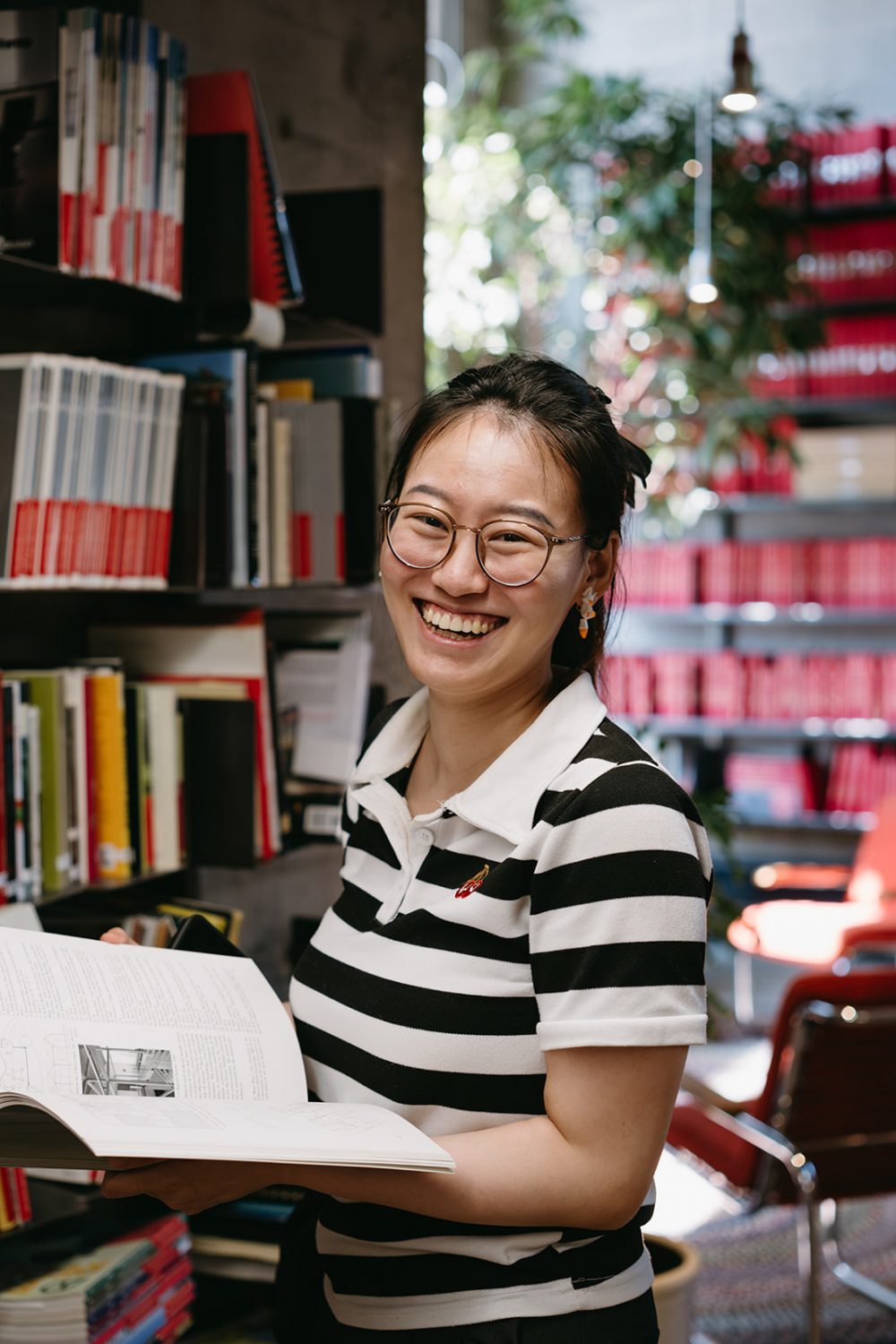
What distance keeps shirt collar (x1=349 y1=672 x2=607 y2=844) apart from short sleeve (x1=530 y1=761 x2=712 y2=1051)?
5 centimetres

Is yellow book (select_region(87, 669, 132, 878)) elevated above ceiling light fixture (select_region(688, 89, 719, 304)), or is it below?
below

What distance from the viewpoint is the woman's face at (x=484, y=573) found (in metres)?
1.17

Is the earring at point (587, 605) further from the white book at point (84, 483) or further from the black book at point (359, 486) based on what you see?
the black book at point (359, 486)

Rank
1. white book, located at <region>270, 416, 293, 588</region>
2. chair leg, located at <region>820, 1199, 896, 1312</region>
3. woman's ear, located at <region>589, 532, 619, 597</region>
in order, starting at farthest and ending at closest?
chair leg, located at <region>820, 1199, 896, 1312</region> < white book, located at <region>270, 416, 293, 588</region> < woman's ear, located at <region>589, 532, 619, 597</region>

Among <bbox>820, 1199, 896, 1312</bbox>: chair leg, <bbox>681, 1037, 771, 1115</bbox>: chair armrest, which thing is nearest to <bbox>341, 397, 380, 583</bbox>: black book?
<bbox>820, 1199, 896, 1312</bbox>: chair leg

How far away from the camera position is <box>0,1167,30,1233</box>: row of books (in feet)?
5.64

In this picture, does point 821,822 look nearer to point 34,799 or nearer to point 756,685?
point 756,685

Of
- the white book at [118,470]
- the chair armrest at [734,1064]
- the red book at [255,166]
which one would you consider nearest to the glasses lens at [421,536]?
the white book at [118,470]

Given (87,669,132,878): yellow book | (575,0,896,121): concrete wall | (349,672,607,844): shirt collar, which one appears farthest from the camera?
(575,0,896,121): concrete wall

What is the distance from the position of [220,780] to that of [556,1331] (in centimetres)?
112

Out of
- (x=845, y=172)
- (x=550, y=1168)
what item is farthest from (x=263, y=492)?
(x=845, y=172)

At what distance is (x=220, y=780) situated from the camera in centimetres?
208

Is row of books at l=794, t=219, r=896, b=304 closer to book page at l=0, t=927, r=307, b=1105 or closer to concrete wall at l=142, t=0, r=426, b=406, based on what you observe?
concrete wall at l=142, t=0, r=426, b=406

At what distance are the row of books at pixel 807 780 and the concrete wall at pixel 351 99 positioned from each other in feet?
10.8
